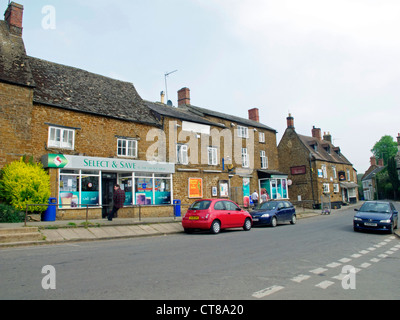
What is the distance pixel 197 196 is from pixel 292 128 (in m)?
24.9

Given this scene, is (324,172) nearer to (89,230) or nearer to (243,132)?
(243,132)

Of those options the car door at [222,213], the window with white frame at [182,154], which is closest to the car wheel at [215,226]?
the car door at [222,213]

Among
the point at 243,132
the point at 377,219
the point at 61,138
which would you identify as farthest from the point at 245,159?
the point at 61,138

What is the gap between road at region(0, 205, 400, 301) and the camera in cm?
520

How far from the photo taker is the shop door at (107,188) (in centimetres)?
1950

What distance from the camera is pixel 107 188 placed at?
19.8 m

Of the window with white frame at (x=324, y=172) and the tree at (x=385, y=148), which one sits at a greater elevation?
the tree at (x=385, y=148)

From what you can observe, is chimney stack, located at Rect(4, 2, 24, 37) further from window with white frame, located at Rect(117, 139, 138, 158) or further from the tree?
the tree

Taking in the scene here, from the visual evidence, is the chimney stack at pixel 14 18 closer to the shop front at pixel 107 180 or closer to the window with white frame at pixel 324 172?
the shop front at pixel 107 180

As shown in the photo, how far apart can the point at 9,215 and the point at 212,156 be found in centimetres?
1648

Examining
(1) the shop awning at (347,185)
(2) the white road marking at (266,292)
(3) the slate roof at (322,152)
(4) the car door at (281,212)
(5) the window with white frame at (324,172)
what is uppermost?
(3) the slate roof at (322,152)

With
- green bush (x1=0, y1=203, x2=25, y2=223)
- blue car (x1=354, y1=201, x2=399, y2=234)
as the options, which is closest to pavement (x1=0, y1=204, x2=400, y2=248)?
blue car (x1=354, y1=201, x2=399, y2=234)

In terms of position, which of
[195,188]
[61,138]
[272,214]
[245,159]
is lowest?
[272,214]

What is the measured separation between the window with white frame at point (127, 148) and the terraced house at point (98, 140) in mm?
69
